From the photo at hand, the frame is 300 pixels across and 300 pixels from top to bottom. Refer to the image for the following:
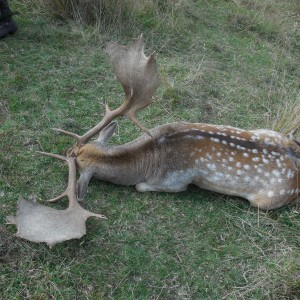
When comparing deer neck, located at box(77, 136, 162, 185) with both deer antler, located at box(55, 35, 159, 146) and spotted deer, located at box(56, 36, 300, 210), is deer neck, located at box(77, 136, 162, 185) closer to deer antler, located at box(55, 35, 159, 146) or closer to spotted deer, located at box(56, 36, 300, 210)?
spotted deer, located at box(56, 36, 300, 210)

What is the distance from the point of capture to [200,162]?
3861mm

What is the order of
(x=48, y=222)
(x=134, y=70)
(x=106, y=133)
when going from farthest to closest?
(x=106, y=133) < (x=134, y=70) < (x=48, y=222)

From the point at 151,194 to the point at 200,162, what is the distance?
19.5 inches

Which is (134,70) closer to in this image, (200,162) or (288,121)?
(200,162)

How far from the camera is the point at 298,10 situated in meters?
8.20

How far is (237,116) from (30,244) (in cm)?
277

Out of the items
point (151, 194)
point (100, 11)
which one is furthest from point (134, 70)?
point (100, 11)

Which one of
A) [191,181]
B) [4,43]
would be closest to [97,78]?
[4,43]

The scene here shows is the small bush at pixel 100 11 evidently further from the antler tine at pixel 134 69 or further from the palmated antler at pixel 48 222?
the palmated antler at pixel 48 222

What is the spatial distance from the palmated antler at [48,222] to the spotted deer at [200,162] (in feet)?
1.65

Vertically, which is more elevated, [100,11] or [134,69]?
[134,69]

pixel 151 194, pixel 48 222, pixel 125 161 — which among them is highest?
pixel 48 222

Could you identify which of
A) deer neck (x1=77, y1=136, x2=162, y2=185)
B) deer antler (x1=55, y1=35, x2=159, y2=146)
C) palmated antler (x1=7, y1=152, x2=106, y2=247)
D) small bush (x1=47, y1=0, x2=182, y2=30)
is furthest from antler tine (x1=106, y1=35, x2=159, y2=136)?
small bush (x1=47, y1=0, x2=182, y2=30)

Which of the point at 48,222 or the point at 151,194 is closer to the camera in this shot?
the point at 48,222
